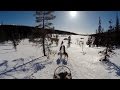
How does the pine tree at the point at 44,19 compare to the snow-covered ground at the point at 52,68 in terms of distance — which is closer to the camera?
the snow-covered ground at the point at 52,68

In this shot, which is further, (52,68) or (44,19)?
(44,19)

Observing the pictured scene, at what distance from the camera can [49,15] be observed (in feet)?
41.9

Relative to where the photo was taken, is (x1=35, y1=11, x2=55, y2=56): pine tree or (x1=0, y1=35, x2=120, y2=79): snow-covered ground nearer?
(x1=0, y1=35, x2=120, y2=79): snow-covered ground

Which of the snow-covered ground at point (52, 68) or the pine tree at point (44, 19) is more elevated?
the pine tree at point (44, 19)

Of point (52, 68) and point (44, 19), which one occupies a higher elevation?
point (44, 19)

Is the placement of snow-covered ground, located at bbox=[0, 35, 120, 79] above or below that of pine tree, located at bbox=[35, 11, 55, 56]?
below
